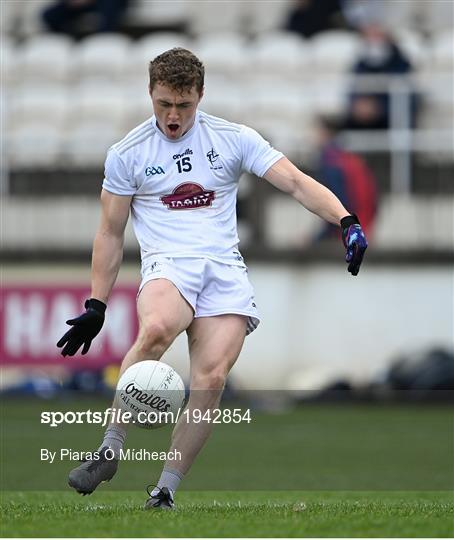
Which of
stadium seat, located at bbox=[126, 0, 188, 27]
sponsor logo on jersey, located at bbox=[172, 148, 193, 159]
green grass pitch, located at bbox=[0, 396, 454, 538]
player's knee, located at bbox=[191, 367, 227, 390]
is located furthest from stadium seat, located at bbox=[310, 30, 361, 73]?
player's knee, located at bbox=[191, 367, 227, 390]

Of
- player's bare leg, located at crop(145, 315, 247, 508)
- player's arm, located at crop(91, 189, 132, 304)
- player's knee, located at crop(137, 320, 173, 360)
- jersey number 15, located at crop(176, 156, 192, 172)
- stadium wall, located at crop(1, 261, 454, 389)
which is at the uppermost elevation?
jersey number 15, located at crop(176, 156, 192, 172)

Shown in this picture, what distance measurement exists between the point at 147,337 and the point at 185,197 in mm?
784

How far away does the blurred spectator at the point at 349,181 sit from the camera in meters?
Result: 18.1

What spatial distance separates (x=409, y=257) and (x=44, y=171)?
4567mm

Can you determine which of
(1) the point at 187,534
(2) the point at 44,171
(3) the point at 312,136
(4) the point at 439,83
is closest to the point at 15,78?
(2) the point at 44,171

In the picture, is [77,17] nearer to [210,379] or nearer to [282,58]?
[282,58]

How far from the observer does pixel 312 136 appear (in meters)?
19.7

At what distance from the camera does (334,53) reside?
70.4 ft

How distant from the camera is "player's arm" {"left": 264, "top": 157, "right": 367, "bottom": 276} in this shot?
7.38 m

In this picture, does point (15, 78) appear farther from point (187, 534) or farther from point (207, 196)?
point (187, 534)

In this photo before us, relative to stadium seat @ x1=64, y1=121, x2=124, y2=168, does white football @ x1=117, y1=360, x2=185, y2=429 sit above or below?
above

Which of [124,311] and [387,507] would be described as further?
[124,311]

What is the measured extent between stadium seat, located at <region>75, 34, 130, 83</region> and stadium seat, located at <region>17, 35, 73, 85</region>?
20cm

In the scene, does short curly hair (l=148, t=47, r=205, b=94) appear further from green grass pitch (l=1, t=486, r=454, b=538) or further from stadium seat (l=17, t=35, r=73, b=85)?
stadium seat (l=17, t=35, r=73, b=85)
